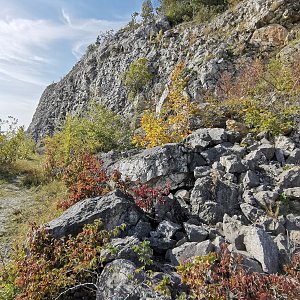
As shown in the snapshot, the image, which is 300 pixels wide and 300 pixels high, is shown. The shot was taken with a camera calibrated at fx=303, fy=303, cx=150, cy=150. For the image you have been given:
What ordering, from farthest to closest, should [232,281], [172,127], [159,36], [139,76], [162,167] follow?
[159,36], [139,76], [172,127], [162,167], [232,281]

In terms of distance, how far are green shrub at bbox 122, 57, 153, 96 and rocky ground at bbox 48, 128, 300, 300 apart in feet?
41.8

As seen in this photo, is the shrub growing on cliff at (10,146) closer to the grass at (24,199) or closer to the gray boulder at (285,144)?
the grass at (24,199)

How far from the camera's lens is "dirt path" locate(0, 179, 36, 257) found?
594 cm

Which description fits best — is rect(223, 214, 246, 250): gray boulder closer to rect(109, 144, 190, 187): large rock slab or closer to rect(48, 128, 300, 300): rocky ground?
rect(48, 128, 300, 300): rocky ground

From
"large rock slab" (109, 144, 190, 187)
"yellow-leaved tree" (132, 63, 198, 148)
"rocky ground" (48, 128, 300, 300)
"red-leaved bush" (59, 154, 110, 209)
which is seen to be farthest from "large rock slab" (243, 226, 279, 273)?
"yellow-leaved tree" (132, 63, 198, 148)

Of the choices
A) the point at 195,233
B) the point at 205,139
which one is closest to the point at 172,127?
the point at 205,139

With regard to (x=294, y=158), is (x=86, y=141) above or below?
above

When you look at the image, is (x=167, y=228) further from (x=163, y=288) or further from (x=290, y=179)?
(x=290, y=179)

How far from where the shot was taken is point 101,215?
14.3ft

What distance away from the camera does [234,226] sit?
414 cm

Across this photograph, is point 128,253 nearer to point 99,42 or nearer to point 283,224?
point 283,224

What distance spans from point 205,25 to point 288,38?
591cm

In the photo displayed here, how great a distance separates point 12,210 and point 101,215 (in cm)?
409

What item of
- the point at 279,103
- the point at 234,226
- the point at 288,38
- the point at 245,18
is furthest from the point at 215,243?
the point at 245,18
